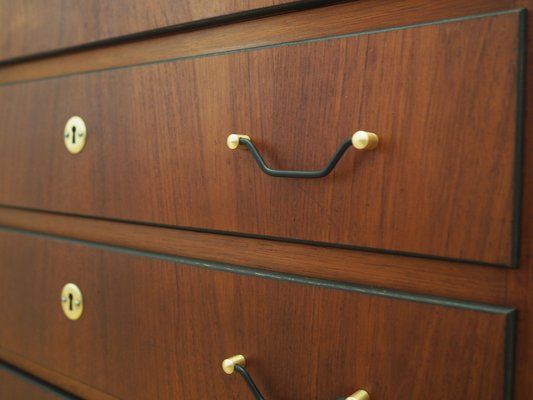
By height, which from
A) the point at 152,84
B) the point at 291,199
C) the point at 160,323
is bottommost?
the point at 160,323

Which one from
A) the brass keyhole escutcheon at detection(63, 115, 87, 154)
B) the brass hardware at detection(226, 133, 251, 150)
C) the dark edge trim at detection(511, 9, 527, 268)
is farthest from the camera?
the brass keyhole escutcheon at detection(63, 115, 87, 154)

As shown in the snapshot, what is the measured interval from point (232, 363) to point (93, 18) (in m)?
0.37

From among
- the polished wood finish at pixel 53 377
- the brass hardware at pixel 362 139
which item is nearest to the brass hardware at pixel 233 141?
the brass hardware at pixel 362 139

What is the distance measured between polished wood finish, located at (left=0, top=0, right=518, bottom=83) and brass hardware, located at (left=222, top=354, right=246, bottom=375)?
26 cm

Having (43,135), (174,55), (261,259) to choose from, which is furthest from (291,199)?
(43,135)

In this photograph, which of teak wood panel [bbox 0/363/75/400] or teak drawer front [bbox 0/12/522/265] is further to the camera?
teak wood panel [bbox 0/363/75/400]

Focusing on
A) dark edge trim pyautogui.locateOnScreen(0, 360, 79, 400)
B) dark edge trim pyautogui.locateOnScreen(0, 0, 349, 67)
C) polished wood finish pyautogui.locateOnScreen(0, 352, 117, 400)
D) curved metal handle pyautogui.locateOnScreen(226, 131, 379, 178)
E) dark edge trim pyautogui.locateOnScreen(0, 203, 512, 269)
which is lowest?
dark edge trim pyautogui.locateOnScreen(0, 360, 79, 400)

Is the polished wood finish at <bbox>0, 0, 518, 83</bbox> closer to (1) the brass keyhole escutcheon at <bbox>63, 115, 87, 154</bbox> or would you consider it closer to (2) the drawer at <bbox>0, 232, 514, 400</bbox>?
(1) the brass keyhole escutcheon at <bbox>63, 115, 87, 154</bbox>

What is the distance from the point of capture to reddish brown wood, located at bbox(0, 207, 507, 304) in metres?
0.34

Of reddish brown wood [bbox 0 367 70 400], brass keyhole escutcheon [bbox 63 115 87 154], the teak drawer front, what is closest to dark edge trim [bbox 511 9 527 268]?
the teak drawer front

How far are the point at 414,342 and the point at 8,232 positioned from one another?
52 cm

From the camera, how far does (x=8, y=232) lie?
654mm

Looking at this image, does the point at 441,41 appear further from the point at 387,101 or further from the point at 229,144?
the point at 229,144

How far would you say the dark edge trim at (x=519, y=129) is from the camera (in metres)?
0.31
